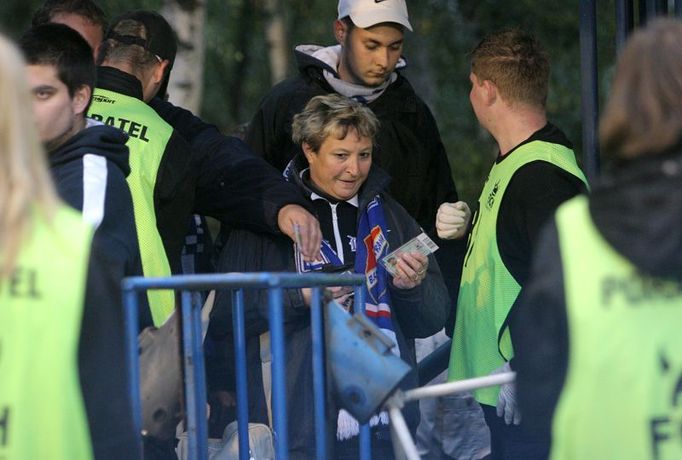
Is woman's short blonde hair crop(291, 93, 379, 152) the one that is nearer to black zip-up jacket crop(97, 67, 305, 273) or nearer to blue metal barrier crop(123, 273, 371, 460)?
black zip-up jacket crop(97, 67, 305, 273)

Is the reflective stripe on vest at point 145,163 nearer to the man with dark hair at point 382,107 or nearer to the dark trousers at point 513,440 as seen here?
the man with dark hair at point 382,107

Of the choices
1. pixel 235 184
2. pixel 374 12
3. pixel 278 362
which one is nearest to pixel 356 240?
pixel 235 184

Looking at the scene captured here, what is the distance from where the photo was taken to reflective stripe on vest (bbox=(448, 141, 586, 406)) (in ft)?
16.8

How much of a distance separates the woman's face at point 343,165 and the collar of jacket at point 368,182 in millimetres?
29

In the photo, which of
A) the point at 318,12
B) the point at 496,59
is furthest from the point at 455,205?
the point at 318,12

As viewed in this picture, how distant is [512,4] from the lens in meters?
16.4

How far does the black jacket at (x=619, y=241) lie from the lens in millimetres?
2838

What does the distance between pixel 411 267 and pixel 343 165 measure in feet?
1.59

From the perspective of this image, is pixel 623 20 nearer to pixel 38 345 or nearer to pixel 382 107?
pixel 382 107

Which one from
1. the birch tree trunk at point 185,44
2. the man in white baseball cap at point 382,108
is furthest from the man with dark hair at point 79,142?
the birch tree trunk at point 185,44

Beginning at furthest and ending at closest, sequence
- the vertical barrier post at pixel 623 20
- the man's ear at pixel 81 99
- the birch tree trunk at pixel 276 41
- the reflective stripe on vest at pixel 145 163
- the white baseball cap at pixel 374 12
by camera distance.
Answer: the birch tree trunk at pixel 276 41
the white baseball cap at pixel 374 12
the vertical barrier post at pixel 623 20
the reflective stripe on vest at pixel 145 163
the man's ear at pixel 81 99

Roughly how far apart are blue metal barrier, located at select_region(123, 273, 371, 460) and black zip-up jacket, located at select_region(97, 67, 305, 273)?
2.85 ft

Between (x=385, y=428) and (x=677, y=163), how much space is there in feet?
8.50

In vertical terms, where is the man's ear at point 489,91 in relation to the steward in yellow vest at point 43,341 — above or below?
above
